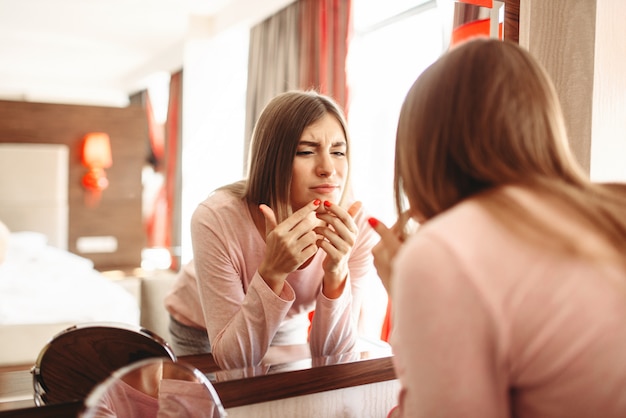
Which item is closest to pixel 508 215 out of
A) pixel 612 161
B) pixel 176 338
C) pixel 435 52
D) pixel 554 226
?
pixel 554 226

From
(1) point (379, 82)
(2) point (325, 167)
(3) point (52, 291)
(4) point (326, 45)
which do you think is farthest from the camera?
(4) point (326, 45)

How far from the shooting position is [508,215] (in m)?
0.39

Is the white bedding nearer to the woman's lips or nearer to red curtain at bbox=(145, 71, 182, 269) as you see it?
red curtain at bbox=(145, 71, 182, 269)

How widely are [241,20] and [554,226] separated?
227 cm

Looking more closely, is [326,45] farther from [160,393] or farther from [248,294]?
[160,393]

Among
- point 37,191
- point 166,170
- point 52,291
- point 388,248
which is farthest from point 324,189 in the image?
point 166,170

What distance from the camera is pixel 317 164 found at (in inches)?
36.7

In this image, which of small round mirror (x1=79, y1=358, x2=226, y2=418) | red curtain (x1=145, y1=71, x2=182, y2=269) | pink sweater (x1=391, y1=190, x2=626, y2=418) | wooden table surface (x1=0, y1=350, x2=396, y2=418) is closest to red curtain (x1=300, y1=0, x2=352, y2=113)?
red curtain (x1=145, y1=71, x2=182, y2=269)

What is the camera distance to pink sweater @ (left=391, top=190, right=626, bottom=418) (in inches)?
14.6

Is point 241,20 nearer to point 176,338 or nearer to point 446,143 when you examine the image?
point 176,338

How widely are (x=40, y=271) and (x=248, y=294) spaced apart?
1.99ft

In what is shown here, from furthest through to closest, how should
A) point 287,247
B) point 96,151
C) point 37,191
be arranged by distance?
point 96,151 → point 37,191 → point 287,247

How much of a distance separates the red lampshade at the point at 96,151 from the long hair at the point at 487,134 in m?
1.38

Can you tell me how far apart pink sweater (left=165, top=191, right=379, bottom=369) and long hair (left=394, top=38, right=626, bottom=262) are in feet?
1.47
